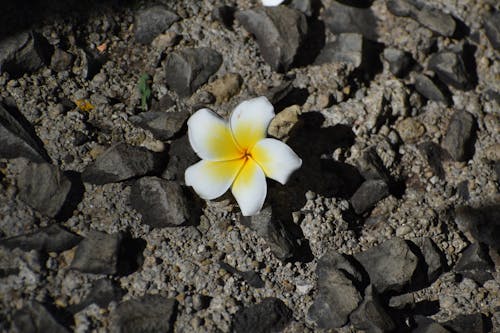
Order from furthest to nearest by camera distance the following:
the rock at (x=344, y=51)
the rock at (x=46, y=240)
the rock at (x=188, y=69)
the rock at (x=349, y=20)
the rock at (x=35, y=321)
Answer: the rock at (x=349, y=20)
the rock at (x=344, y=51)
the rock at (x=188, y=69)
the rock at (x=46, y=240)
the rock at (x=35, y=321)

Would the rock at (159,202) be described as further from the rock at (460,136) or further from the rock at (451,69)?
the rock at (451,69)

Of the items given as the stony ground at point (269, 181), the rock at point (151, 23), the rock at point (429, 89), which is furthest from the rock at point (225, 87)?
the rock at point (429, 89)

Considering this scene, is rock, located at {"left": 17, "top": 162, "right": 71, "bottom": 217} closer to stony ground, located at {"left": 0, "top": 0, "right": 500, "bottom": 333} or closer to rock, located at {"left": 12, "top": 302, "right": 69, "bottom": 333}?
stony ground, located at {"left": 0, "top": 0, "right": 500, "bottom": 333}

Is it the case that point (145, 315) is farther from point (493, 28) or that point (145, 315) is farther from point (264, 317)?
point (493, 28)

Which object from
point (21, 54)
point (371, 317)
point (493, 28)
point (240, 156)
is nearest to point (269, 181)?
point (240, 156)

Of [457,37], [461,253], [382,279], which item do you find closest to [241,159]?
[382,279]

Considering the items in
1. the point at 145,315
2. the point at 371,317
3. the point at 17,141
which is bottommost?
the point at 371,317

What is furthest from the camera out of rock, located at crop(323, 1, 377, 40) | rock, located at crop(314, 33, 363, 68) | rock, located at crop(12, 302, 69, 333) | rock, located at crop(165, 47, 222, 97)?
rock, located at crop(323, 1, 377, 40)

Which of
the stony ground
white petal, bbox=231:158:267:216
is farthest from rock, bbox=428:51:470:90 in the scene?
white petal, bbox=231:158:267:216
